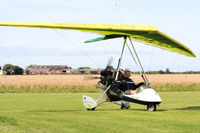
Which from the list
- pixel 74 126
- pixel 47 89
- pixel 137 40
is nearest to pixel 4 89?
pixel 47 89

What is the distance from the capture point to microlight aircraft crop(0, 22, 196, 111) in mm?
14933

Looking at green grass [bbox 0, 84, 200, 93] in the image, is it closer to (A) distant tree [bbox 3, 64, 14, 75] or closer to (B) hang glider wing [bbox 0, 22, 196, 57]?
(B) hang glider wing [bbox 0, 22, 196, 57]

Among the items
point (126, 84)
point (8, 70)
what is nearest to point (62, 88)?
point (126, 84)

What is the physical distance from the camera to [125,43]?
17.6 m

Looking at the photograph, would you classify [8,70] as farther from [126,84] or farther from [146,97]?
[146,97]

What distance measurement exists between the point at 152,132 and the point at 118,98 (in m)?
7.22

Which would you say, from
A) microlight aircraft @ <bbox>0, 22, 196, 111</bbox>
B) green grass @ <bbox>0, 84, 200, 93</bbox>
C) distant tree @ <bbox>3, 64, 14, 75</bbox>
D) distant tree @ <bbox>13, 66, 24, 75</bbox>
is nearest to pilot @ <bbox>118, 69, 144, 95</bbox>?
microlight aircraft @ <bbox>0, 22, 196, 111</bbox>

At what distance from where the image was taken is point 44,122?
12469mm

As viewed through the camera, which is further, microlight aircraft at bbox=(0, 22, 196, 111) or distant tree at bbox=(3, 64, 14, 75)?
distant tree at bbox=(3, 64, 14, 75)

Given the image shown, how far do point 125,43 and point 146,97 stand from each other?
7.15 ft

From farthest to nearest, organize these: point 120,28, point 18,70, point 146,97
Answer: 1. point 18,70
2. point 146,97
3. point 120,28

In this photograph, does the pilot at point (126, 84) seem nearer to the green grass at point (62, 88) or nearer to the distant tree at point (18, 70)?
the green grass at point (62, 88)

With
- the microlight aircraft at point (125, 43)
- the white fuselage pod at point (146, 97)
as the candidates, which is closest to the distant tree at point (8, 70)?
the microlight aircraft at point (125, 43)

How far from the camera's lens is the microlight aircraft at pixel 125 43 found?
1493 centimetres
